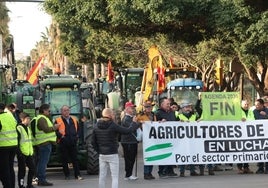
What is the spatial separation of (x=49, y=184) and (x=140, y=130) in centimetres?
251

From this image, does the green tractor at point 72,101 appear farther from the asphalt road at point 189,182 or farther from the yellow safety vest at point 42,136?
the yellow safety vest at point 42,136

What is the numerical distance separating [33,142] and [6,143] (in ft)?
7.04

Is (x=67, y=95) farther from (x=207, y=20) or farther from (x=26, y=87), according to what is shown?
(x=26, y=87)

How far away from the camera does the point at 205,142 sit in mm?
16172

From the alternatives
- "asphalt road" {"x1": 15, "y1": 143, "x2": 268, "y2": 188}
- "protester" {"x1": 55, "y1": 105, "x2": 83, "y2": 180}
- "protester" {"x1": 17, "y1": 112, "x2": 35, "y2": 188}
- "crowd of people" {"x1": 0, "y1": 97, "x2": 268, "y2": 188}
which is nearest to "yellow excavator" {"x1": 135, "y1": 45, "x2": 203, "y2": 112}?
"crowd of people" {"x1": 0, "y1": 97, "x2": 268, "y2": 188}

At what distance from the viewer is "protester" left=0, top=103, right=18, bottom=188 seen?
12.8 m

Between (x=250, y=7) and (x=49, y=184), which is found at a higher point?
(x=250, y=7)

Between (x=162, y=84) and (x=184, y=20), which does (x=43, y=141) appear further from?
(x=162, y=84)

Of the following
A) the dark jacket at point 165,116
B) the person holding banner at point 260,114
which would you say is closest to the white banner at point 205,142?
the dark jacket at point 165,116

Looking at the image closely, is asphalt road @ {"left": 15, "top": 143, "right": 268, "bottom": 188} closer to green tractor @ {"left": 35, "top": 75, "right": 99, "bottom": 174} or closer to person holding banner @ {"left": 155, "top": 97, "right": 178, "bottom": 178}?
person holding banner @ {"left": 155, "top": 97, "right": 178, "bottom": 178}

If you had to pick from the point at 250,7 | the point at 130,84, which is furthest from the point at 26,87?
the point at 250,7

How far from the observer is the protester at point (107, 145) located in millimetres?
12383

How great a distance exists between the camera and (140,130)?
15.8m

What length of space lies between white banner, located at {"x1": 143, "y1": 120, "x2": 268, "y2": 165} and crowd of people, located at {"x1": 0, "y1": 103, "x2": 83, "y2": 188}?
182cm
